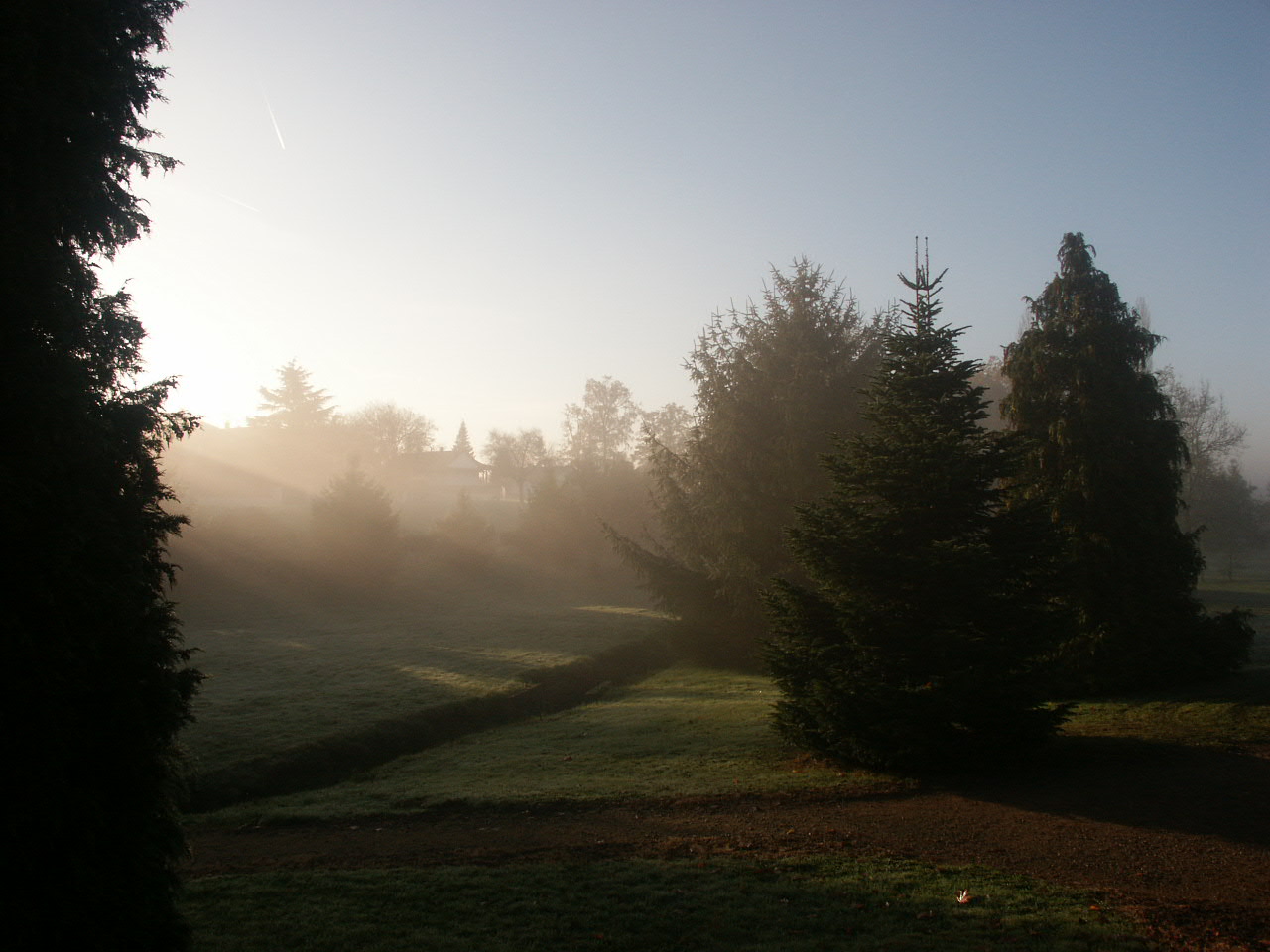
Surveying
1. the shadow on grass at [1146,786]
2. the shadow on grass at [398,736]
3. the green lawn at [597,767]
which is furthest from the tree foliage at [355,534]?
the shadow on grass at [1146,786]

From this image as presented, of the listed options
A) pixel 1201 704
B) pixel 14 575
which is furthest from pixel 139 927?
pixel 1201 704

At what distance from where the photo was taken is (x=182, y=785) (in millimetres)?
7504

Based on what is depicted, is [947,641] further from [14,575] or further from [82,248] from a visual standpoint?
[82,248]

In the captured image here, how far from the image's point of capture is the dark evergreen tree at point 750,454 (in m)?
26.4

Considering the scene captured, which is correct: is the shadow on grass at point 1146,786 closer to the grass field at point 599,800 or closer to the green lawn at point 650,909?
the grass field at point 599,800

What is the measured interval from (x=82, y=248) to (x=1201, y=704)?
19250 millimetres

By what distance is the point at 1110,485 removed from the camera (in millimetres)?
17188

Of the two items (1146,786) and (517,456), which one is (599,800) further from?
(517,456)

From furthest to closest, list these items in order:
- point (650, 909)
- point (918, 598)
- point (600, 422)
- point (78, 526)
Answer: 1. point (600, 422)
2. point (918, 598)
3. point (650, 909)
4. point (78, 526)

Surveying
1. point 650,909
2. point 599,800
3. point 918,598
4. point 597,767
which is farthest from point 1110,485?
point 650,909

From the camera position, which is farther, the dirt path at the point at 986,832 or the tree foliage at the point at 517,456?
the tree foliage at the point at 517,456

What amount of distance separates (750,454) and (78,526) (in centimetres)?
2300

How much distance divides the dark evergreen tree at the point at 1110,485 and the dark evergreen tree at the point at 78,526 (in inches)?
627

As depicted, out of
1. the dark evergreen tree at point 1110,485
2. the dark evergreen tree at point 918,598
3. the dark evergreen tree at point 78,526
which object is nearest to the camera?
the dark evergreen tree at point 78,526
